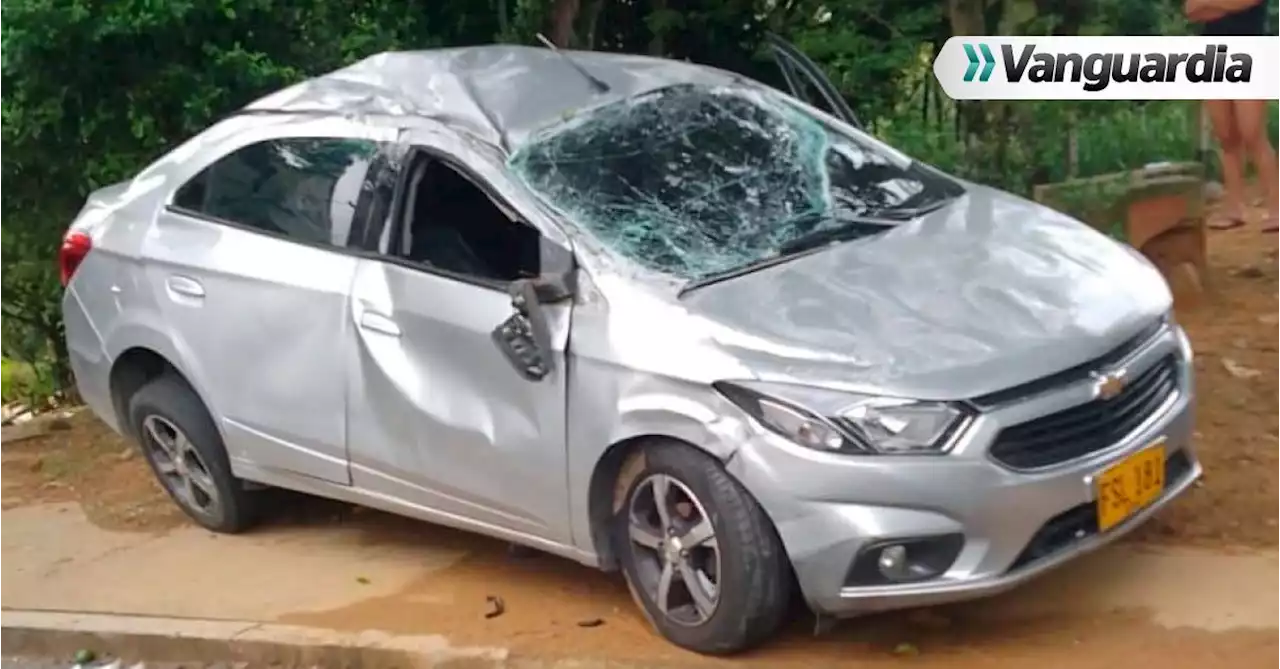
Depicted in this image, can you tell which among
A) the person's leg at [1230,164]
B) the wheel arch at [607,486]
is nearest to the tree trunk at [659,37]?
the person's leg at [1230,164]

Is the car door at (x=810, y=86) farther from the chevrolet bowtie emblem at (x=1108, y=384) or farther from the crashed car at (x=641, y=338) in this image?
the chevrolet bowtie emblem at (x=1108, y=384)

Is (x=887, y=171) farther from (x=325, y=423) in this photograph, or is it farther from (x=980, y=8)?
(x=980, y=8)

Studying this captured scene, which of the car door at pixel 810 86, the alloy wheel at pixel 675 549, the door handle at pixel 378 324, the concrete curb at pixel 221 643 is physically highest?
the car door at pixel 810 86

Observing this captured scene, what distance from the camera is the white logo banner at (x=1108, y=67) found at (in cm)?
909

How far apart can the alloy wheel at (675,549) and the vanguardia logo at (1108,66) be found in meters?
5.07

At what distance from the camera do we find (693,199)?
5309 mm

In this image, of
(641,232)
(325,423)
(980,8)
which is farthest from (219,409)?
(980,8)

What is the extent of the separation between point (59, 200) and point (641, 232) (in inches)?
178

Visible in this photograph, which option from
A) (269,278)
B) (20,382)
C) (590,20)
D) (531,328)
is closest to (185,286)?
(269,278)

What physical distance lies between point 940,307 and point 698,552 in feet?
3.14

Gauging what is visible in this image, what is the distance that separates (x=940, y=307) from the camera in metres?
4.66

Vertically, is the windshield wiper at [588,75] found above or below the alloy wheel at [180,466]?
above

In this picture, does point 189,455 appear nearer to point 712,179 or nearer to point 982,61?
point 712,179

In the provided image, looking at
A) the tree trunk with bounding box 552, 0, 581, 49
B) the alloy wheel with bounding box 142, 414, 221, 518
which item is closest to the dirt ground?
the alloy wheel with bounding box 142, 414, 221, 518
